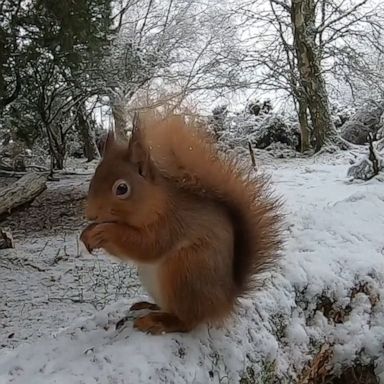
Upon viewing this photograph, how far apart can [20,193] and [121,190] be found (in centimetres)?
390

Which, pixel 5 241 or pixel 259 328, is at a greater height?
pixel 259 328

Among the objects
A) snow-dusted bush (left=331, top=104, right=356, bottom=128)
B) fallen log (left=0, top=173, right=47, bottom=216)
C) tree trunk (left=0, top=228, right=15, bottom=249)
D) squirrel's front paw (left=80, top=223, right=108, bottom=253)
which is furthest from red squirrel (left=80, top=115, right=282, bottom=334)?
snow-dusted bush (left=331, top=104, right=356, bottom=128)

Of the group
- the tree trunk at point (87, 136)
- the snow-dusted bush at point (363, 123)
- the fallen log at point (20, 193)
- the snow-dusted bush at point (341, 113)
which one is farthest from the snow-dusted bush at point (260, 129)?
the fallen log at point (20, 193)

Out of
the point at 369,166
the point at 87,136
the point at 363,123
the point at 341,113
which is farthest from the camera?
the point at 341,113

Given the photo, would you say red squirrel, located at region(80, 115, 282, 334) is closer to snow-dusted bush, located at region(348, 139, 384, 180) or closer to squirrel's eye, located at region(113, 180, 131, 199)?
squirrel's eye, located at region(113, 180, 131, 199)

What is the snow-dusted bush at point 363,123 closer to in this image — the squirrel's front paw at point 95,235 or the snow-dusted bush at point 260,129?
the snow-dusted bush at point 260,129

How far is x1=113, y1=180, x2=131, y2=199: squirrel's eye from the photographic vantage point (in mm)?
1305

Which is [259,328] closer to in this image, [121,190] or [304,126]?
[121,190]

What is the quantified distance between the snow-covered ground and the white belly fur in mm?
94

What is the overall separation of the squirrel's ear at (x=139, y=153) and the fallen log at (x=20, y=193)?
3.49m

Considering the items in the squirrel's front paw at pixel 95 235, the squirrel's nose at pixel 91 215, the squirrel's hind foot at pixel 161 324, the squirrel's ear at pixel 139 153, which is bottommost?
the squirrel's hind foot at pixel 161 324

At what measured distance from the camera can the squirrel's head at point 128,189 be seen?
51.5 inches

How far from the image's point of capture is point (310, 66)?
10.2 metres

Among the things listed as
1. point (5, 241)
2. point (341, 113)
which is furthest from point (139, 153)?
point (341, 113)
